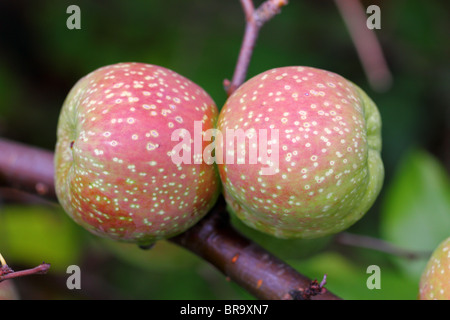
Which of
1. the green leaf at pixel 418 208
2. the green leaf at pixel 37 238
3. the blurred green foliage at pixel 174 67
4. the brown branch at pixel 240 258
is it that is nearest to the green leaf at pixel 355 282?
the green leaf at pixel 418 208

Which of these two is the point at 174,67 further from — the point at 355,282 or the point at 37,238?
the point at 355,282

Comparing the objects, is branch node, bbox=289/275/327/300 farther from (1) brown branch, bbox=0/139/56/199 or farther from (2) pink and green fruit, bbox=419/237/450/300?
(1) brown branch, bbox=0/139/56/199

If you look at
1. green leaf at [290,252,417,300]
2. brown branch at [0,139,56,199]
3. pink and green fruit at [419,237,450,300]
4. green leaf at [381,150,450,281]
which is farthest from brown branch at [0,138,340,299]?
green leaf at [381,150,450,281]

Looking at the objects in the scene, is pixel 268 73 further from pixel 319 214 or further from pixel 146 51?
pixel 146 51

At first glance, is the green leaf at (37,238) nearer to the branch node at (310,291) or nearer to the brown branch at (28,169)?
the brown branch at (28,169)

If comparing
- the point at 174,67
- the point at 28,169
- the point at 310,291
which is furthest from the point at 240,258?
the point at 174,67

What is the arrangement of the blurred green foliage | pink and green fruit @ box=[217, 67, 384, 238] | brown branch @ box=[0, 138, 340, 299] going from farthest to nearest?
the blurred green foliage → brown branch @ box=[0, 138, 340, 299] → pink and green fruit @ box=[217, 67, 384, 238]
